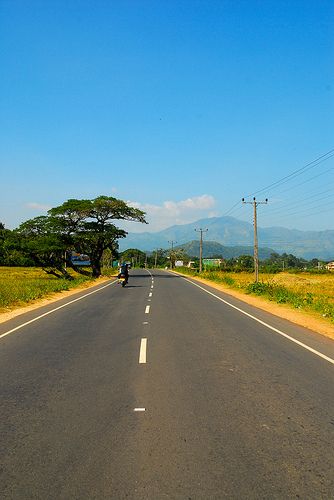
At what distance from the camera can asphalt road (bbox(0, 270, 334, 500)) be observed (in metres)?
3.63

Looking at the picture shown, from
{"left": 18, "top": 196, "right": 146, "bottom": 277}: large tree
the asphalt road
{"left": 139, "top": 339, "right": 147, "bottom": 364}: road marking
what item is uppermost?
{"left": 18, "top": 196, "right": 146, "bottom": 277}: large tree

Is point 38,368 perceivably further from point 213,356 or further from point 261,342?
point 261,342

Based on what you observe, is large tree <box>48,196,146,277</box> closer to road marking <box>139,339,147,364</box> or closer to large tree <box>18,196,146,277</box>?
large tree <box>18,196,146,277</box>

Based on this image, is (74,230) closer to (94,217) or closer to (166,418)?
(94,217)

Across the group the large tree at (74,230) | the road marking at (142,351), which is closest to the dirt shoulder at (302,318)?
the road marking at (142,351)

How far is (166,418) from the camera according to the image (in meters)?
5.07

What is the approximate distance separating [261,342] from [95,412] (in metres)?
5.92

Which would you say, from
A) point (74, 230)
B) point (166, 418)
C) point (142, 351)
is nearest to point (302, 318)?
point (142, 351)

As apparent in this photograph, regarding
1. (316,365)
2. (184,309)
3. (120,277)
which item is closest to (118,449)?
(316,365)

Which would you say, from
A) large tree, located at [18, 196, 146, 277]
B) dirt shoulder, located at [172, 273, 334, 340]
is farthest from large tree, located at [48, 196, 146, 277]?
dirt shoulder, located at [172, 273, 334, 340]

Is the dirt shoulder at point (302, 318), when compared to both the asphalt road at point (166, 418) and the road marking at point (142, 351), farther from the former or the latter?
the road marking at point (142, 351)

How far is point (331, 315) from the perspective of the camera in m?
15.6

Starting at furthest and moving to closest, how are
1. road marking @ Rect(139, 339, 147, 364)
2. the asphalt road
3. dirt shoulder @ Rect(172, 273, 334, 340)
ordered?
dirt shoulder @ Rect(172, 273, 334, 340) < road marking @ Rect(139, 339, 147, 364) < the asphalt road

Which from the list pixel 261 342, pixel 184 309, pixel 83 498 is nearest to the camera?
pixel 83 498
